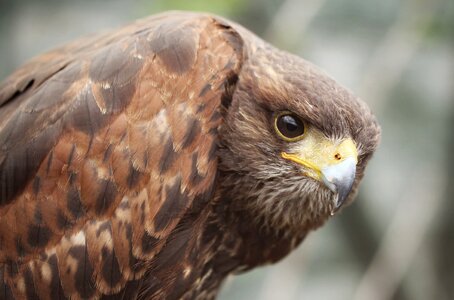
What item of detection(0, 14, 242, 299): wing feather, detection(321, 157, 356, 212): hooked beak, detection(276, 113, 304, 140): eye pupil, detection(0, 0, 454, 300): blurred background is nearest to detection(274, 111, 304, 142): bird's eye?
detection(276, 113, 304, 140): eye pupil

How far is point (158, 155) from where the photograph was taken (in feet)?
10.5

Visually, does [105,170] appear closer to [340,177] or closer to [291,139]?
[291,139]

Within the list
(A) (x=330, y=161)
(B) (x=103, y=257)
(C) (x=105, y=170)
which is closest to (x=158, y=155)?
(C) (x=105, y=170)

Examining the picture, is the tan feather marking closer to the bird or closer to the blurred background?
the bird

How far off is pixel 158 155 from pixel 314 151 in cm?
69

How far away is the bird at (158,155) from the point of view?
10.4ft

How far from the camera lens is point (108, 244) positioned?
3.19 metres

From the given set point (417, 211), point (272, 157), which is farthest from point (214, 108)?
point (417, 211)

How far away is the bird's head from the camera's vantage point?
130 inches

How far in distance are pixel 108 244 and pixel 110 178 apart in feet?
0.91

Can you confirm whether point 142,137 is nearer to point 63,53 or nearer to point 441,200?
point 63,53

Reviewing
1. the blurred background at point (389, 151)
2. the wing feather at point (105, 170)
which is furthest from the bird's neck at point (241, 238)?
the blurred background at point (389, 151)

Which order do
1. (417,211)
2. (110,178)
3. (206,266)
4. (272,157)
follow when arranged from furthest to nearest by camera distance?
(417,211) < (206,266) < (272,157) < (110,178)

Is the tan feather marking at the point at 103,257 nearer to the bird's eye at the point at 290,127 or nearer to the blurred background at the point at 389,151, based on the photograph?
the bird's eye at the point at 290,127
